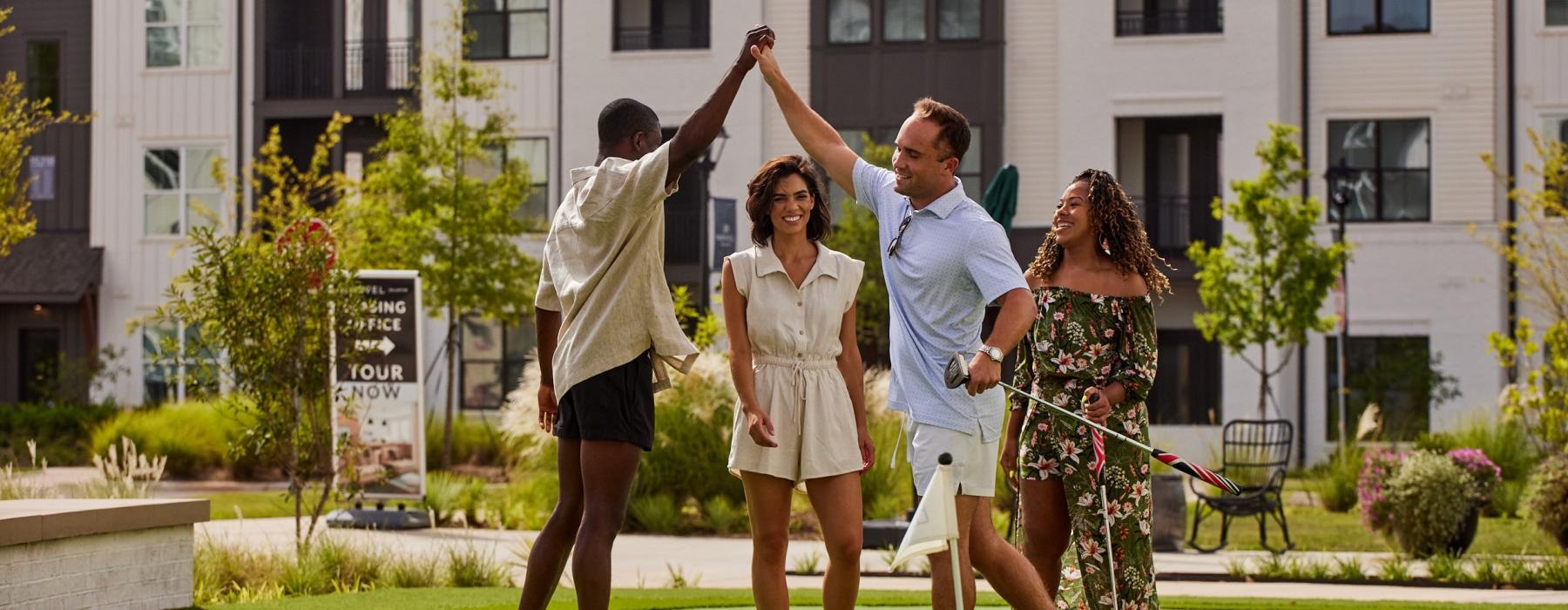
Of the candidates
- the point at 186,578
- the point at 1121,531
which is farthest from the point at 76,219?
the point at 1121,531

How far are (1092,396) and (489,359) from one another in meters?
26.8

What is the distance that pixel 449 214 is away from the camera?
27250mm

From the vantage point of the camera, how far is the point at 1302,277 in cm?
2577

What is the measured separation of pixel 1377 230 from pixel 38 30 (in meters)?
24.6

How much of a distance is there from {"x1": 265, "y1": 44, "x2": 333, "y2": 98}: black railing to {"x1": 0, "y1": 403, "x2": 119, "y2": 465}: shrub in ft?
23.0

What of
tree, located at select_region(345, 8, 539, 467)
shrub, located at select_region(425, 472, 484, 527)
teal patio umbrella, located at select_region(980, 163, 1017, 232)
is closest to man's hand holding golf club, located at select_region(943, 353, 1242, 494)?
teal patio umbrella, located at select_region(980, 163, 1017, 232)

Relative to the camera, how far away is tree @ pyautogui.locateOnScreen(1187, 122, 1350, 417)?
2567 cm

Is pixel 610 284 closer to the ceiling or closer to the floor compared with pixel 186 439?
closer to the ceiling

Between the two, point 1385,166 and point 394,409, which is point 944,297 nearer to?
point 394,409

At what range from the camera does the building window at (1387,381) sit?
96.7 feet

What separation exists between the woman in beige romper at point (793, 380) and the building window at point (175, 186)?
29.3m

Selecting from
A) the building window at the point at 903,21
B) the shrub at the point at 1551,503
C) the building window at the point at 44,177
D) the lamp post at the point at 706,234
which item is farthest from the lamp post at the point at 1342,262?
the building window at the point at 44,177

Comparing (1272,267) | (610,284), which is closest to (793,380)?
(610,284)

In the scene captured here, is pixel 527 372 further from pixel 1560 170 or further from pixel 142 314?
pixel 142 314
